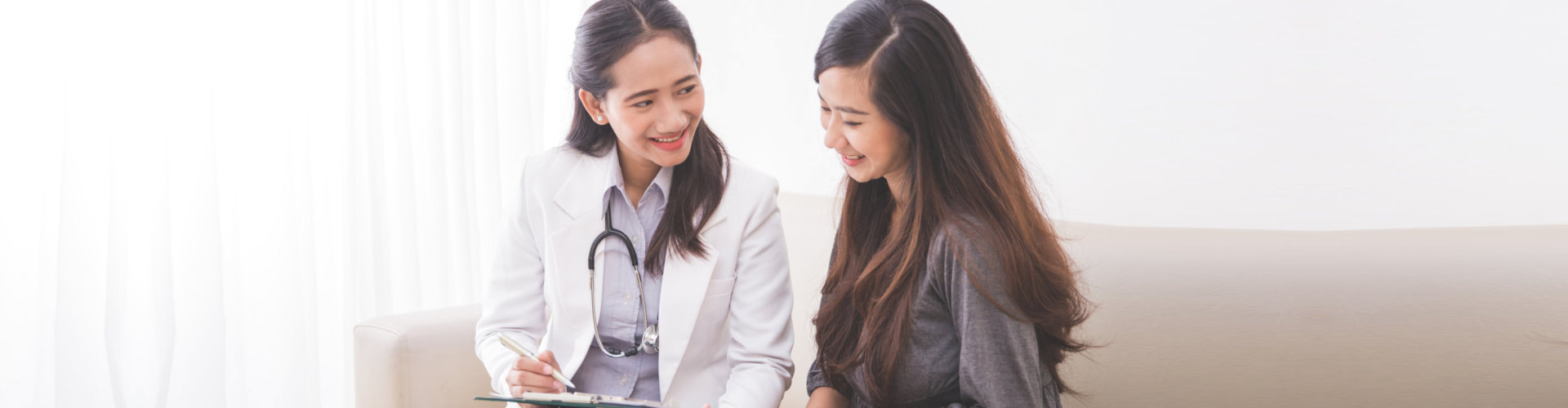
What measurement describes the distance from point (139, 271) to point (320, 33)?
2.31ft

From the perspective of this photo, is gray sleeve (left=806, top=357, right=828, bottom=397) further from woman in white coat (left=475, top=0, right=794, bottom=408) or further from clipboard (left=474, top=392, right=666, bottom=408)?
clipboard (left=474, top=392, right=666, bottom=408)

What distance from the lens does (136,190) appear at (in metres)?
2.23

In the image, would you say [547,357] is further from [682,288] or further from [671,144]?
[671,144]

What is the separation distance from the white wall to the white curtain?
1.49m

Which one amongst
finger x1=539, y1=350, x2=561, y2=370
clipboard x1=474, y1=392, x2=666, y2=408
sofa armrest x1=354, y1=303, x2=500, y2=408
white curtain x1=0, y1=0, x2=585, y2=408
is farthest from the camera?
white curtain x1=0, y1=0, x2=585, y2=408

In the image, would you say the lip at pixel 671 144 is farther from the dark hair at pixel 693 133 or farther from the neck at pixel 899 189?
the neck at pixel 899 189

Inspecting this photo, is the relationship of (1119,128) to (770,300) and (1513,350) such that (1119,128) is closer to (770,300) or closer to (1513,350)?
(1513,350)

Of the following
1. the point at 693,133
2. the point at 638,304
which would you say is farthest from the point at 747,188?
the point at 638,304

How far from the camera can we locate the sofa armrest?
6.18 ft

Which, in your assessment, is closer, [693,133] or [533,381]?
[533,381]

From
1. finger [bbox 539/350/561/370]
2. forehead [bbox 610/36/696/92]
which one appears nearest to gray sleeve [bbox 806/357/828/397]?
finger [bbox 539/350/561/370]

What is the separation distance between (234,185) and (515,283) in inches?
44.5

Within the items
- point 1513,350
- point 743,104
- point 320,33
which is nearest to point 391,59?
point 320,33

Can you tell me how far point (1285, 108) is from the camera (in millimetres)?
1779
